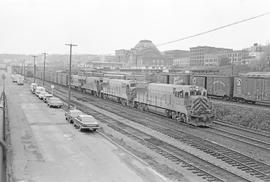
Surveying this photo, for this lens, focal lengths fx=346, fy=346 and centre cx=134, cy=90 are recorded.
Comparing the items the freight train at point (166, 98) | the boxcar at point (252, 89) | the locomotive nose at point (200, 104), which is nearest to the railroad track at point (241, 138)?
the freight train at point (166, 98)

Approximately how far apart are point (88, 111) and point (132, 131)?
14.2 meters

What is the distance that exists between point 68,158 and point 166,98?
17589 millimetres

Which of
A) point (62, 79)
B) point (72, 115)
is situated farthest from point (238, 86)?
point (62, 79)

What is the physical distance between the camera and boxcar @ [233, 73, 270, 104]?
3888 centimetres

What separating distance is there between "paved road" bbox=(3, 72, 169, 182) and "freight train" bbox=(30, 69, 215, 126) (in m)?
9.57

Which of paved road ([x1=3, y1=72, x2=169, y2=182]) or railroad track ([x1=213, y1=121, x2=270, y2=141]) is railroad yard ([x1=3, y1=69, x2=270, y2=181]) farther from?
paved road ([x1=3, y1=72, x2=169, y2=182])

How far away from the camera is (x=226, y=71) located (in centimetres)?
9912

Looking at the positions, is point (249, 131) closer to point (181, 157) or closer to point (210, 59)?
point (181, 157)

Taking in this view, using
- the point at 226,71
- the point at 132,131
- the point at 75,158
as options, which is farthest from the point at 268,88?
the point at 226,71

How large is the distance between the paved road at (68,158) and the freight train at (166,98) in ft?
31.4

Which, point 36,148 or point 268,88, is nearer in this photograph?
point 36,148

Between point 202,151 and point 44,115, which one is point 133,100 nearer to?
point 44,115

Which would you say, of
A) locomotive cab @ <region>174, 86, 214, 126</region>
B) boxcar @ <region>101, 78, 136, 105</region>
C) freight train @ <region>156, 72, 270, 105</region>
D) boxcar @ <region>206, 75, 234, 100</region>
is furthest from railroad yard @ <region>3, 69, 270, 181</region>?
boxcar @ <region>206, 75, 234, 100</region>

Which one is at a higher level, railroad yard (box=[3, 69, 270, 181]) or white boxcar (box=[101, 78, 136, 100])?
white boxcar (box=[101, 78, 136, 100])
